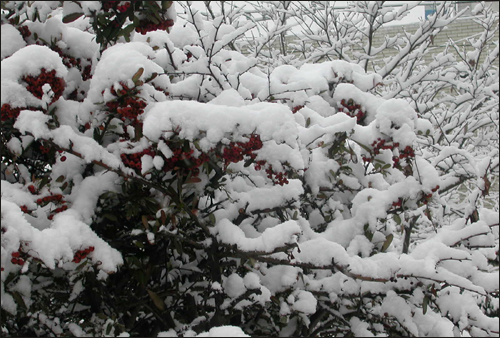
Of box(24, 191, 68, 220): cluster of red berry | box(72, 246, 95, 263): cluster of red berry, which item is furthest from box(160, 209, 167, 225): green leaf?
box(24, 191, 68, 220): cluster of red berry

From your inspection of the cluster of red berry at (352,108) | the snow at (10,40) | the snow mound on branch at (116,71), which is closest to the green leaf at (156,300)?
the snow mound on branch at (116,71)

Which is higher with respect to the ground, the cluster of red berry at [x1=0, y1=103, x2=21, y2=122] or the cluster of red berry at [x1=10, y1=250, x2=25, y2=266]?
the cluster of red berry at [x1=0, y1=103, x2=21, y2=122]

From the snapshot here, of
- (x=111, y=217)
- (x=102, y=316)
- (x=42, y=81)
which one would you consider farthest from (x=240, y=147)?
(x=102, y=316)

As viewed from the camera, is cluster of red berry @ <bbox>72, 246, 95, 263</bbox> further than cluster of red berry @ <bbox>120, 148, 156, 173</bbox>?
No

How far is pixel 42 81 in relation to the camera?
5.16 feet

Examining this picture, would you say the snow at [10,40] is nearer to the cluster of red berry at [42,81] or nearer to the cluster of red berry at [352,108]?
the cluster of red berry at [42,81]

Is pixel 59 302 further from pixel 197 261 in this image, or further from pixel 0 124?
pixel 0 124

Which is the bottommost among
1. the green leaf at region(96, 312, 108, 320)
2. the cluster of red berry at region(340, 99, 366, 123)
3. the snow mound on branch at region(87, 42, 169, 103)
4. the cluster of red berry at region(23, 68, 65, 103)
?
the green leaf at region(96, 312, 108, 320)

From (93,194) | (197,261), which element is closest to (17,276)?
(93,194)

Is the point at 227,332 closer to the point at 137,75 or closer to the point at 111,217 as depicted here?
the point at 111,217

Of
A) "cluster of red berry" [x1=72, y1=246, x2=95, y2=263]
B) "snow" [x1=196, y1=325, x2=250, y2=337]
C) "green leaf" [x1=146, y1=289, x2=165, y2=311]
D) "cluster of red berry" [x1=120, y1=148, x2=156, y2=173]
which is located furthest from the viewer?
"green leaf" [x1=146, y1=289, x2=165, y2=311]

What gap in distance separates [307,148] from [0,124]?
134cm

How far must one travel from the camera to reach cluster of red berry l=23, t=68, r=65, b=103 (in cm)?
156

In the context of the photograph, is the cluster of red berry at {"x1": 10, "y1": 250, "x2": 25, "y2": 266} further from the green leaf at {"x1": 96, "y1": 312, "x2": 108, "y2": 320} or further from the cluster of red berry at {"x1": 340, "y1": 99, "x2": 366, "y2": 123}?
the cluster of red berry at {"x1": 340, "y1": 99, "x2": 366, "y2": 123}
